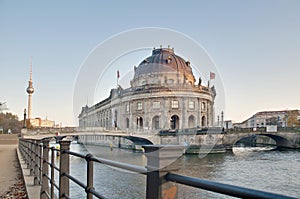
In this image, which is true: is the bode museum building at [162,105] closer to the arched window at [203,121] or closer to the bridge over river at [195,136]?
the arched window at [203,121]

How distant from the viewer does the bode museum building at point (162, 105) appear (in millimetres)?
54878

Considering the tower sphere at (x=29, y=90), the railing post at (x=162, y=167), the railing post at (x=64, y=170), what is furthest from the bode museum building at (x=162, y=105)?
the railing post at (x=162, y=167)

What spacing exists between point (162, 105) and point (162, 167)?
181 ft

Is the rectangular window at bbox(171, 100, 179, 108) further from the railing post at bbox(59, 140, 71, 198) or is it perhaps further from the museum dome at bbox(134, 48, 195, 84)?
the railing post at bbox(59, 140, 71, 198)

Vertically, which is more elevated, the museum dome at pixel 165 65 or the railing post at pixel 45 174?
the museum dome at pixel 165 65

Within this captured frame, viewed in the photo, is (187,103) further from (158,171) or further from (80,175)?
(158,171)

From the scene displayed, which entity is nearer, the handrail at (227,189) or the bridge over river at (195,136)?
the handrail at (227,189)

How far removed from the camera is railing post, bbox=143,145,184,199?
1.60 metres

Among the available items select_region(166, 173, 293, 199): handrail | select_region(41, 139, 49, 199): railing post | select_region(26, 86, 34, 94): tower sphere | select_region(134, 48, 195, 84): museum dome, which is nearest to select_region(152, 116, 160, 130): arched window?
select_region(134, 48, 195, 84): museum dome

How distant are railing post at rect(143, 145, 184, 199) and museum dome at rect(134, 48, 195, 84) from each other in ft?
192

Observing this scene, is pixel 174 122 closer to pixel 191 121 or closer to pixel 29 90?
pixel 191 121

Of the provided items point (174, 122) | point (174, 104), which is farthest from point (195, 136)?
point (174, 122)

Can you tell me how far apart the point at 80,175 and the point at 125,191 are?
15.4 ft

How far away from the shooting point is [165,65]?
63594 mm
